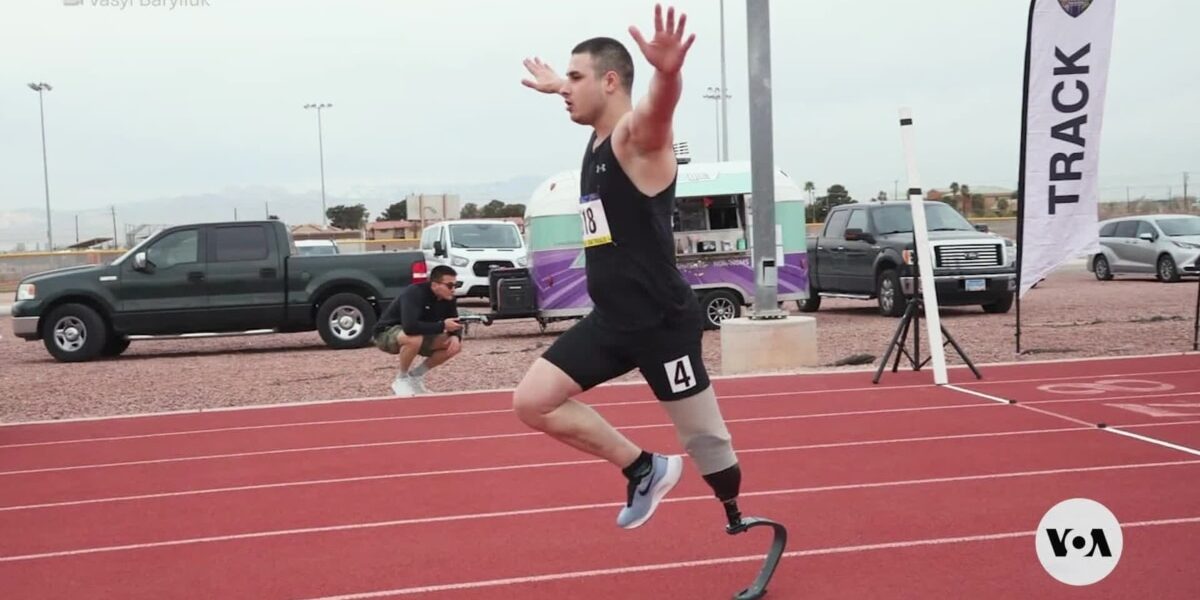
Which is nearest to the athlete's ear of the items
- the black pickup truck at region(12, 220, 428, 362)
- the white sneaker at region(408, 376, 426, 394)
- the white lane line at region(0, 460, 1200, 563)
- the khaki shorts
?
the white lane line at region(0, 460, 1200, 563)

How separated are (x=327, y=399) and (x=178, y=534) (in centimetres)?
581

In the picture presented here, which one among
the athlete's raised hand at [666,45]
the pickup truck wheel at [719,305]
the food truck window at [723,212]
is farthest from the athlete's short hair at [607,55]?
the food truck window at [723,212]

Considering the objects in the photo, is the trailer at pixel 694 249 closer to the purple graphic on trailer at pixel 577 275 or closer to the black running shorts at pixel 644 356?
the purple graphic on trailer at pixel 577 275

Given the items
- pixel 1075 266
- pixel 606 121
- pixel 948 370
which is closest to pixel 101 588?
pixel 606 121

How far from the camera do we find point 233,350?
19094mm

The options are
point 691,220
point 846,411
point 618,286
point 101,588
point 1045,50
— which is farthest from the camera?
point 691,220

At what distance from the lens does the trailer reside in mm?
18203

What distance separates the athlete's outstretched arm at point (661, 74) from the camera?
3869 millimetres

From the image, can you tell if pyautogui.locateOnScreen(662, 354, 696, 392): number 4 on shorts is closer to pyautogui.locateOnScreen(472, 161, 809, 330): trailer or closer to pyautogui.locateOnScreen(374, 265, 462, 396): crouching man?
pyautogui.locateOnScreen(374, 265, 462, 396): crouching man

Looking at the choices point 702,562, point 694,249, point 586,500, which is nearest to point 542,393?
point 702,562

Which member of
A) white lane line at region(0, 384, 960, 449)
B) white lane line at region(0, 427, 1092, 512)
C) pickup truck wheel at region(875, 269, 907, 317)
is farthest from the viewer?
pickup truck wheel at region(875, 269, 907, 317)

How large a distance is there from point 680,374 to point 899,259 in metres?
15.9

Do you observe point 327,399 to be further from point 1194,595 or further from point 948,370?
point 1194,595

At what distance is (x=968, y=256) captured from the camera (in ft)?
63.9
